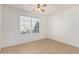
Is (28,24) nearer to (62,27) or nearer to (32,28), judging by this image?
(32,28)

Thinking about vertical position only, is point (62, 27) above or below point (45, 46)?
above

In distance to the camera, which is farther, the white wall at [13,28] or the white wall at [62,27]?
the white wall at [62,27]

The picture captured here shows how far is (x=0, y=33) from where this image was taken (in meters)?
2.16

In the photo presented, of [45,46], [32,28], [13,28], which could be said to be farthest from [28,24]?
[45,46]

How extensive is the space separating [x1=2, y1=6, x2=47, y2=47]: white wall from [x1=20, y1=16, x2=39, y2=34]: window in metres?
0.09

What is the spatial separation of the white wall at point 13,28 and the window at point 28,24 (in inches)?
3.7

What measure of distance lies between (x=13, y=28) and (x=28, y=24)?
0.40 meters

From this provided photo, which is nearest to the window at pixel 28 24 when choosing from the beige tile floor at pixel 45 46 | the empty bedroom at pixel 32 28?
the empty bedroom at pixel 32 28

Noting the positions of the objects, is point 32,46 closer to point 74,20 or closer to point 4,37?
point 4,37

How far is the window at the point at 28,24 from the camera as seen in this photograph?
2199mm

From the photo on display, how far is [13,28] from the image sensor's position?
7.57 feet

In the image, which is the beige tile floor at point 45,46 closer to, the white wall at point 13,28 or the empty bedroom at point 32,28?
the empty bedroom at point 32,28

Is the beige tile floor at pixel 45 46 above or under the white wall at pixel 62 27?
under
